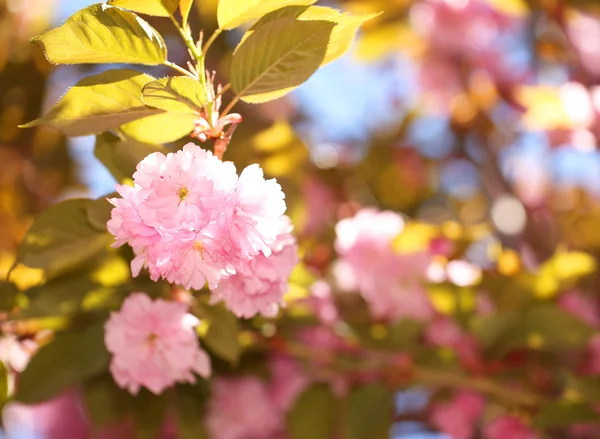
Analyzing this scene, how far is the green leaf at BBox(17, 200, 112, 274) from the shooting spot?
2.02 feet

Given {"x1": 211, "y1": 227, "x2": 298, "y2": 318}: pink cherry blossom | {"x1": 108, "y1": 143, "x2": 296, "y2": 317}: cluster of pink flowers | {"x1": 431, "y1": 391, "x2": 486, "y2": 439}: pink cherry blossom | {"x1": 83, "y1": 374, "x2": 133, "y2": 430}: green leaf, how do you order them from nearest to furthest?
{"x1": 108, "y1": 143, "x2": 296, "y2": 317}: cluster of pink flowers → {"x1": 211, "y1": 227, "x2": 298, "y2": 318}: pink cherry blossom → {"x1": 83, "y1": 374, "x2": 133, "y2": 430}: green leaf → {"x1": 431, "y1": 391, "x2": 486, "y2": 439}: pink cherry blossom

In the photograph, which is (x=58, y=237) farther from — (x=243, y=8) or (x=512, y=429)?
(x=512, y=429)

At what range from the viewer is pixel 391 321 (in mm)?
1146

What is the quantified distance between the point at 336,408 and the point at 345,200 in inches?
27.7

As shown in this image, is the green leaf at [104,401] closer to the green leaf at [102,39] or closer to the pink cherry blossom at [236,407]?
the pink cherry blossom at [236,407]

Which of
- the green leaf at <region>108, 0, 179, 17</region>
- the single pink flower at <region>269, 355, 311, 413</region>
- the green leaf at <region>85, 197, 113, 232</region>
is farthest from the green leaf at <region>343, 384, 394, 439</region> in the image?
the green leaf at <region>108, 0, 179, 17</region>

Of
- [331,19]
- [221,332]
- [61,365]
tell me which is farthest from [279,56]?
[61,365]

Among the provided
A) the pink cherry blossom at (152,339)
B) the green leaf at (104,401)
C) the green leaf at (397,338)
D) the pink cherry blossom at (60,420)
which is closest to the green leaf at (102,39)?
the pink cherry blossom at (152,339)

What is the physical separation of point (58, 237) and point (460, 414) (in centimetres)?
71

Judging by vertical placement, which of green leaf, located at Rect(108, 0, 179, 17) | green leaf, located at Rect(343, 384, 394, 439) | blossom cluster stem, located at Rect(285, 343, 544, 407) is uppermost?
green leaf, located at Rect(108, 0, 179, 17)

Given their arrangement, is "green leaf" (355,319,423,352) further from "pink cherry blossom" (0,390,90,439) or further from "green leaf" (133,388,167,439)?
"pink cherry blossom" (0,390,90,439)

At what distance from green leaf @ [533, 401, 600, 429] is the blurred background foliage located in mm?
118

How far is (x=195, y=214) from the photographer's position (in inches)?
17.9

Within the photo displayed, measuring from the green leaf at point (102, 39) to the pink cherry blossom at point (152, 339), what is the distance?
227 millimetres
